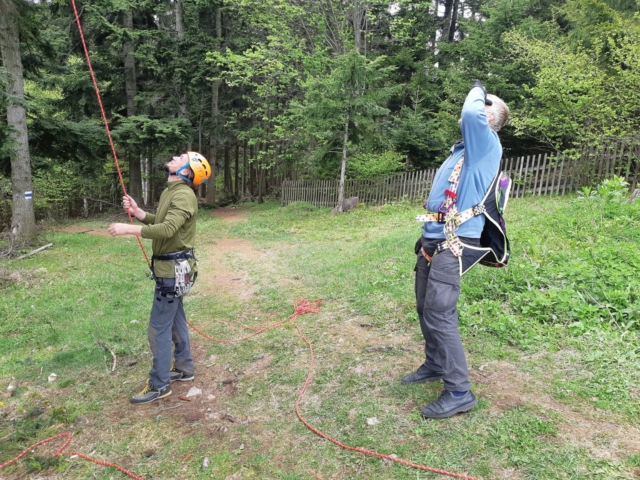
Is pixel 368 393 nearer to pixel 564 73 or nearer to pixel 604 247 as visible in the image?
pixel 604 247

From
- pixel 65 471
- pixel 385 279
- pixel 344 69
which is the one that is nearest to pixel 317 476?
pixel 65 471

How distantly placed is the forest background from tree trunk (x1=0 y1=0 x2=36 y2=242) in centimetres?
5

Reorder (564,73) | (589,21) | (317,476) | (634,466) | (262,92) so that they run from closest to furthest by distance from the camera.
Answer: (634,466) < (317,476) < (564,73) < (589,21) < (262,92)

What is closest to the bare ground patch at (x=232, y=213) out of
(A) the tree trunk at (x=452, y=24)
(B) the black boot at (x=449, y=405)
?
(B) the black boot at (x=449, y=405)

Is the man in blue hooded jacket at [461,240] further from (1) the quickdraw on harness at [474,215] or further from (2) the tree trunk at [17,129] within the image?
(2) the tree trunk at [17,129]

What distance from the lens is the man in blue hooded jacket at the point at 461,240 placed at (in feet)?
8.57

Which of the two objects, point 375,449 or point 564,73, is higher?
point 564,73

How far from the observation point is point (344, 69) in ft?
41.1

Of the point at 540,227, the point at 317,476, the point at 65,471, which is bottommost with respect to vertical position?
the point at 65,471

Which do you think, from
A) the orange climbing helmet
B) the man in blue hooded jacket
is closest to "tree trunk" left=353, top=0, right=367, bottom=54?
the orange climbing helmet

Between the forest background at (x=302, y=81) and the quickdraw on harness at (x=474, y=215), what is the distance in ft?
28.2

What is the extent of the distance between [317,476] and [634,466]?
5.85ft

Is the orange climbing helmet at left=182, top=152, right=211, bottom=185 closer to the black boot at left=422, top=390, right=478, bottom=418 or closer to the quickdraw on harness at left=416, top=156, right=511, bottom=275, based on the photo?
the quickdraw on harness at left=416, top=156, right=511, bottom=275

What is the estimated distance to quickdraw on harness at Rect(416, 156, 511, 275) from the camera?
106 inches
